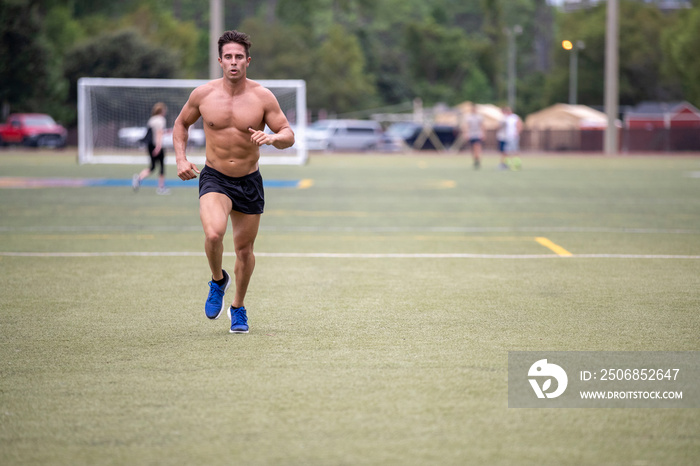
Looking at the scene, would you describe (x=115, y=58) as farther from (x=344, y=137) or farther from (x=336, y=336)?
(x=336, y=336)

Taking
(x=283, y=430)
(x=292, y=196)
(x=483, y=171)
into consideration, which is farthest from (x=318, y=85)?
(x=283, y=430)

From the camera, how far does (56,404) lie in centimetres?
479

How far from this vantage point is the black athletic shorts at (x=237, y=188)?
259 inches

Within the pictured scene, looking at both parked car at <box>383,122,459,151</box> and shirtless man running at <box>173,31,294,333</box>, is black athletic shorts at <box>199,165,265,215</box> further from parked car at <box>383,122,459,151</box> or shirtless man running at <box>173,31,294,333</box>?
parked car at <box>383,122,459,151</box>

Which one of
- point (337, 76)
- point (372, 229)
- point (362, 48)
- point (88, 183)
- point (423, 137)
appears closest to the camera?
point (372, 229)

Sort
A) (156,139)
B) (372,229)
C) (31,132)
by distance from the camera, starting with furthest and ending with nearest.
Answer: (31,132), (156,139), (372,229)

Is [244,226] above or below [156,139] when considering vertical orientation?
below

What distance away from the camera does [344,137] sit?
176 feet

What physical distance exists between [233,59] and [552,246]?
20.7 ft

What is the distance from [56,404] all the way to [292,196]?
15243mm

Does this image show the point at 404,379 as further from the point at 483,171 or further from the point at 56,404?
the point at 483,171

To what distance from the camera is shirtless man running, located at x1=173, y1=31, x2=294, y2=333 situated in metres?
6.46

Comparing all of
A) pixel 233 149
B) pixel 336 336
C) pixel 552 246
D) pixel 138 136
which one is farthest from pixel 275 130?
pixel 138 136

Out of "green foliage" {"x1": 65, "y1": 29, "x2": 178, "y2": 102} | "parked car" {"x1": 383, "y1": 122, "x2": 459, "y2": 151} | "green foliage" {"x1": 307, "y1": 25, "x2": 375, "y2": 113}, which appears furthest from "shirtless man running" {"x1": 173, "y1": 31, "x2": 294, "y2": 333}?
"green foliage" {"x1": 307, "y1": 25, "x2": 375, "y2": 113}
